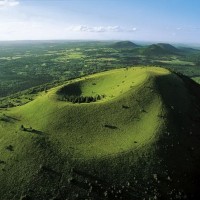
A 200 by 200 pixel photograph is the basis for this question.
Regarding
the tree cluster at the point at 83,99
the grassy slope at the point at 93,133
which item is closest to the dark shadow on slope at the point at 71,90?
the grassy slope at the point at 93,133

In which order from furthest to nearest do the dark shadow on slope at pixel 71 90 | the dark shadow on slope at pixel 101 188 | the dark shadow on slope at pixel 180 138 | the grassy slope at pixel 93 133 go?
the dark shadow on slope at pixel 71 90 < the dark shadow on slope at pixel 180 138 < the grassy slope at pixel 93 133 < the dark shadow on slope at pixel 101 188

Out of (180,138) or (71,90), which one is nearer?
(180,138)

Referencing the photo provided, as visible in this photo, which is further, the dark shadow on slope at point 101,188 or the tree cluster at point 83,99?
the tree cluster at point 83,99

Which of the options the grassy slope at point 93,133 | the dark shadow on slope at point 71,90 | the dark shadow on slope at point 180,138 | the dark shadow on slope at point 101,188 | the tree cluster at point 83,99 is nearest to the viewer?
the dark shadow on slope at point 101,188

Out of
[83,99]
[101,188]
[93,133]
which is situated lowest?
[101,188]

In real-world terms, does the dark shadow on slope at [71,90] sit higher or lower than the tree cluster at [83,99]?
lower

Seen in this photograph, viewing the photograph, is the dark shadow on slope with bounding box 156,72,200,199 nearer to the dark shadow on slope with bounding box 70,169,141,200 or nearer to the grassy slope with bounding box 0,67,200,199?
the grassy slope with bounding box 0,67,200,199

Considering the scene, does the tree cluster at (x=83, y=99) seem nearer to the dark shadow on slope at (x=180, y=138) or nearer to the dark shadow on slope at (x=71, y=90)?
the dark shadow on slope at (x=71, y=90)

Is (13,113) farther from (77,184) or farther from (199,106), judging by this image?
(199,106)

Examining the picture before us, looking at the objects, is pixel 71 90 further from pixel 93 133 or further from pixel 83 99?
pixel 93 133

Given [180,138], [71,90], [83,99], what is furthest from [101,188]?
[71,90]
